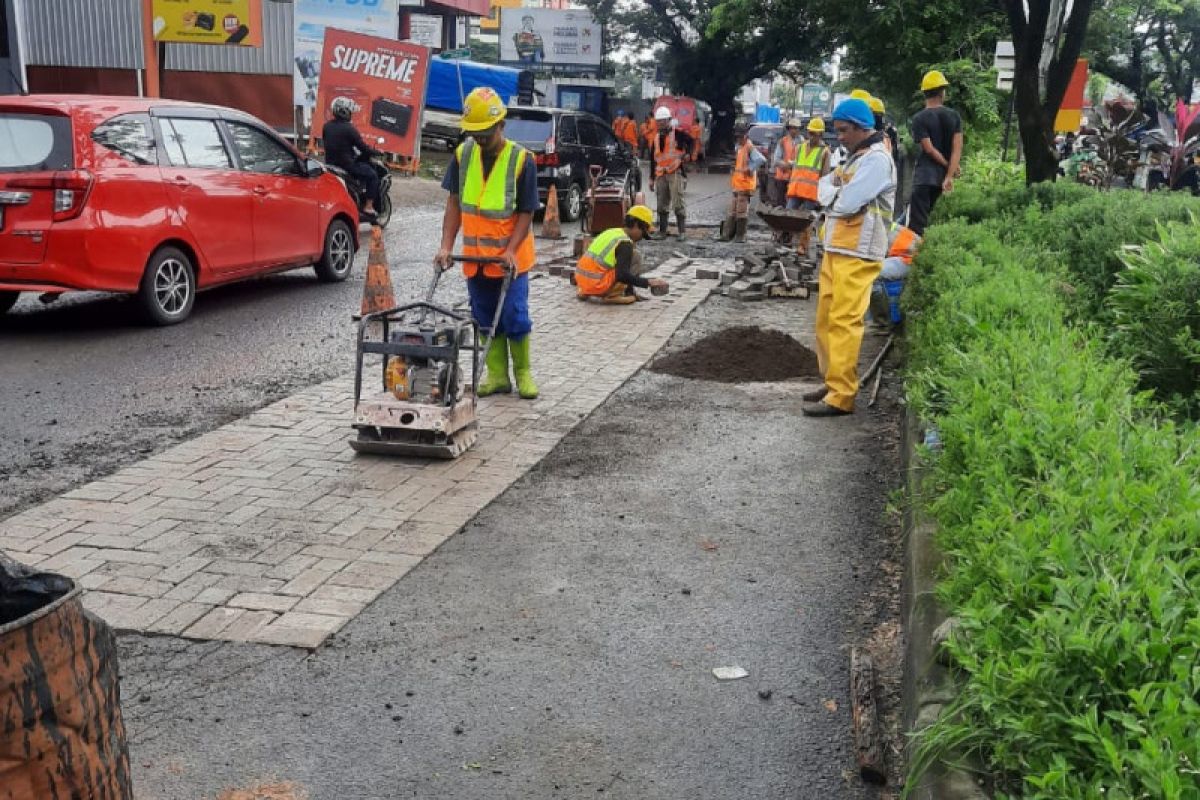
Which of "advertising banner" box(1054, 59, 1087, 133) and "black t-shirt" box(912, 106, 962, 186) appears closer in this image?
"black t-shirt" box(912, 106, 962, 186)

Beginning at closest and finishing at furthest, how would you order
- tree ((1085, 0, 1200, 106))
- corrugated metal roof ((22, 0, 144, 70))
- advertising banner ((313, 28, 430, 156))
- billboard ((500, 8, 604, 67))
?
advertising banner ((313, 28, 430, 156)) → corrugated metal roof ((22, 0, 144, 70)) → tree ((1085, 0, 1200, 106)) → billboard ((500, 8, 604, 67))

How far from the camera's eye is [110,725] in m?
2.51

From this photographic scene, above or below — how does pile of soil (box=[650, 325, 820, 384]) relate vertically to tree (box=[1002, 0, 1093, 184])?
below

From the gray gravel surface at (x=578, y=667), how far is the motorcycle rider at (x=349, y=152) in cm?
1073

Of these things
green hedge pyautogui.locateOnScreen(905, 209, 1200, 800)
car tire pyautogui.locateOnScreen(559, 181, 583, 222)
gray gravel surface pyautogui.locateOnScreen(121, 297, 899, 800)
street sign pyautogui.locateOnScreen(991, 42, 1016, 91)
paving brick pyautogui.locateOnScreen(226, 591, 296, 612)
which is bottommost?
car tire pyautogui.locateOnScreen(559, 181, 583, 222)

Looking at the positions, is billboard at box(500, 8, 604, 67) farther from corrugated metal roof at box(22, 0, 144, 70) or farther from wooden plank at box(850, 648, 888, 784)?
wooden plank at box(850, 648, 888, 784)

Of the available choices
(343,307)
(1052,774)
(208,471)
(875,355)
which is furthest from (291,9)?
(1052,774)

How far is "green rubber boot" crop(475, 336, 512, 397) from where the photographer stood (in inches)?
305

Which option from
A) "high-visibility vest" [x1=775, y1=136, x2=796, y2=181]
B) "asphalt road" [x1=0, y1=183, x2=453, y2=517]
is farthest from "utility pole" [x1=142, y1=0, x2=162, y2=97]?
"asphalt road" [x1=0, y1=183, x2=453, y2=517]

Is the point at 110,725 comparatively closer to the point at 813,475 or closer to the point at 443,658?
the point at 443,658

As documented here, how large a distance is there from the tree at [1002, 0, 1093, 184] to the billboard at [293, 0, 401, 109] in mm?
15696

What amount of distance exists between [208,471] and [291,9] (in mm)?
25219

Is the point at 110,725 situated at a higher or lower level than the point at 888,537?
higher

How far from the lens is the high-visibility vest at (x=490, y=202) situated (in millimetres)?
7254
